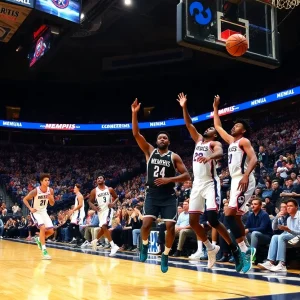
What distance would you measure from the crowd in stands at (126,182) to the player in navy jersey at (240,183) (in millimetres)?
2427

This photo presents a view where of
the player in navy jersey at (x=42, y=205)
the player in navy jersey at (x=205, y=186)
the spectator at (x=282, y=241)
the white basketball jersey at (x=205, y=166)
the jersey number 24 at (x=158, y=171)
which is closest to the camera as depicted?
the jersey number 24 at (x=158, y=171)

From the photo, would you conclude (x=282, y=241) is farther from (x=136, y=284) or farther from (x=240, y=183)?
(x=136, y=284)

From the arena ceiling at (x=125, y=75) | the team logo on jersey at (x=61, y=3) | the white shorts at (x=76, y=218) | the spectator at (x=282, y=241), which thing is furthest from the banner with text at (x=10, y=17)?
the spectator at (x=282, y=241)

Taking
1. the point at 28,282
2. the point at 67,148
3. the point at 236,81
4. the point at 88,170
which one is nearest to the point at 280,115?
the point at 236,81

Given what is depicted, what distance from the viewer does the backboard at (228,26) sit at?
7.88 m

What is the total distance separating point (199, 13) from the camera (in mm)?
8102

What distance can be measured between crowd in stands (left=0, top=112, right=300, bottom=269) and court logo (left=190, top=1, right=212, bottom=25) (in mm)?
3491

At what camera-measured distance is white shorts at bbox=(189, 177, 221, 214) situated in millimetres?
5488

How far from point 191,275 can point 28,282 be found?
215 centimetres

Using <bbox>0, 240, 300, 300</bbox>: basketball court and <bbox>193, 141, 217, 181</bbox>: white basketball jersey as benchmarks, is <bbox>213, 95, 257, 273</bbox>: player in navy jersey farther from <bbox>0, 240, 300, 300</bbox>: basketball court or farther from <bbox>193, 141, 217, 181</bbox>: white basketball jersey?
<bbox>0, 240, 300, 300</bbox>: basketball court

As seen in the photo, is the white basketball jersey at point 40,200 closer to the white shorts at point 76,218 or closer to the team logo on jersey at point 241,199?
the team logo on jersey at point 241,199

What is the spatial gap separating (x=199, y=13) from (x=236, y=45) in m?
0.98

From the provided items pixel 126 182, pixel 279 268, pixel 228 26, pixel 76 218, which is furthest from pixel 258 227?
pixel 126 182

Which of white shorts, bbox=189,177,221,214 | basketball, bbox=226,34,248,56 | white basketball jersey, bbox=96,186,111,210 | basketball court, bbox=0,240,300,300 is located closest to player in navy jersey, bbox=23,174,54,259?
white basketball jersey, bbox=96,186,111,210
